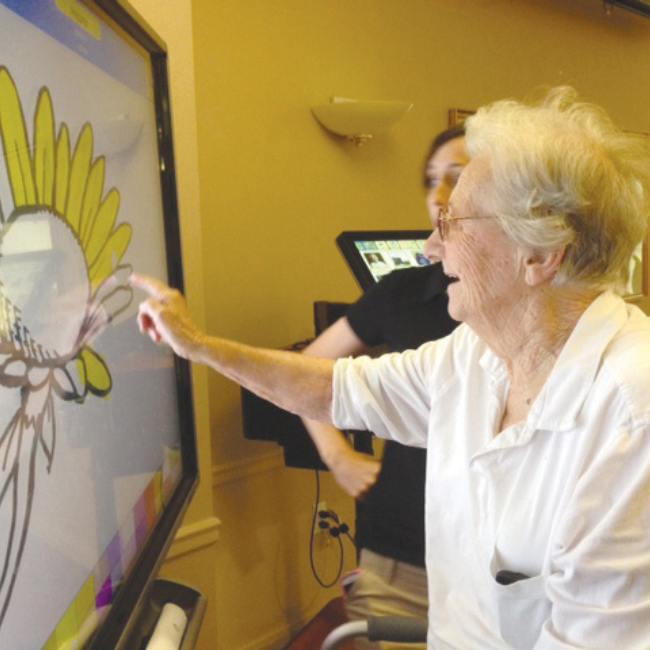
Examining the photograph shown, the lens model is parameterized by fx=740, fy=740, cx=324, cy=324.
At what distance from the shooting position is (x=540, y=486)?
101cm

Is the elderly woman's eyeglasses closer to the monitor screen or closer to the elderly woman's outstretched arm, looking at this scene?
the elderly woman's outstretched arm

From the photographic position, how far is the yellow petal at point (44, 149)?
2.83ft

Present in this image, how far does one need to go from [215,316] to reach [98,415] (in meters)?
1.41

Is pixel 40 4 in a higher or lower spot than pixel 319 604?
higher

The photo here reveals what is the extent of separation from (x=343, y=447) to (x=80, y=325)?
0.83 metres

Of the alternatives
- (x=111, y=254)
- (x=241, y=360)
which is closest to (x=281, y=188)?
(x=241, y=360)

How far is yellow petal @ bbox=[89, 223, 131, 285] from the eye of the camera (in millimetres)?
1094

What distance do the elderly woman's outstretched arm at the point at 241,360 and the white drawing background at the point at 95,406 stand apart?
55 mm

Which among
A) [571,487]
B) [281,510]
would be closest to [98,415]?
[571,487]

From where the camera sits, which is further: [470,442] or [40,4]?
[470,442]

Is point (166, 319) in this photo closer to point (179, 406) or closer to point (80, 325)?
point (80, 325)

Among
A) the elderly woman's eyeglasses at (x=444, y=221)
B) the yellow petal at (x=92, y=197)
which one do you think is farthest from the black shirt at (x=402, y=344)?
the yellow petal at (x=92, y=197)

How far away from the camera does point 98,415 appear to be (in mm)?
1060

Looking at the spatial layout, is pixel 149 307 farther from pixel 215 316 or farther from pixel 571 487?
pixel 215 316
